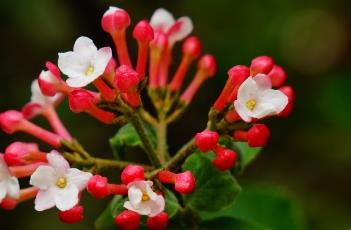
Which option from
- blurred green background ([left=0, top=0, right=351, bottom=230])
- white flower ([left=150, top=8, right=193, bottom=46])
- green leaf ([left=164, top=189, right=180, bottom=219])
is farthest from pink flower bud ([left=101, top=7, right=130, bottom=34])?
blurred green background ([left=0, top=0, right=351, bottom=230])

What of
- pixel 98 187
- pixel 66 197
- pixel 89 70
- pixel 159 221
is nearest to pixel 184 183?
pixel 159 221

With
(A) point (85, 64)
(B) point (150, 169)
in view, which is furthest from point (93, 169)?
(A) point (85, 64)

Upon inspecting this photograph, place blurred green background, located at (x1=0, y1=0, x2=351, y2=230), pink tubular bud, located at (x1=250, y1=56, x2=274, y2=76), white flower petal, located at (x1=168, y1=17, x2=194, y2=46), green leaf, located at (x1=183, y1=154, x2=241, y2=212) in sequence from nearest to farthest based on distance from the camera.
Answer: pink tubular bud, located at (x1=250, y1=56, x2=274, y2=76)
green leaf, located at (x1=183, y1=154, x2=241, y2=212)
white flower petal, located at (x1=168, y1=17, x2=194, y2=46)
blurred green background, located at (x1=0, y1=0, x2=351, y2=230)

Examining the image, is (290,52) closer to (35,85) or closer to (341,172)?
(341,172)

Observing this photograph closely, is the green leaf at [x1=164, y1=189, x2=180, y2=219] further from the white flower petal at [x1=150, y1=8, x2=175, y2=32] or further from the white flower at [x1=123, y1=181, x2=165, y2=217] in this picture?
the white flower petal at [x1=150, y1=8, x2=175, y2=32]

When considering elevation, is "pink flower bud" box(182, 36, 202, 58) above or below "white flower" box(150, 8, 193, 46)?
below
